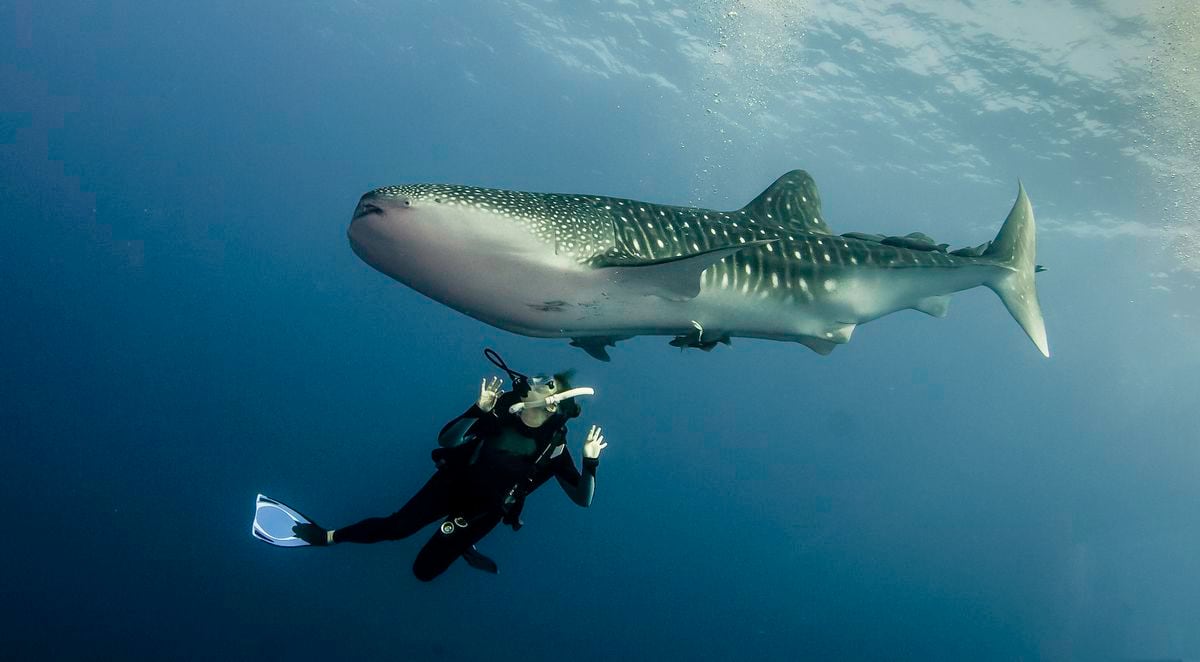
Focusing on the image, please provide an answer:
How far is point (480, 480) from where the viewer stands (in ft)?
18.1

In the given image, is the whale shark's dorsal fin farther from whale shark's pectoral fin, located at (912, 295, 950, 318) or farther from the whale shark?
whale shark's pectoral fin, located at (912, 295, 950, 318)

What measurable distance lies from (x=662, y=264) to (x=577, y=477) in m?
2.38

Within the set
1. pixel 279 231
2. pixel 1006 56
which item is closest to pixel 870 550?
pixel 1006 56

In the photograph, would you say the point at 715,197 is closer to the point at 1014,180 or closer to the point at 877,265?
the point at 1014,180

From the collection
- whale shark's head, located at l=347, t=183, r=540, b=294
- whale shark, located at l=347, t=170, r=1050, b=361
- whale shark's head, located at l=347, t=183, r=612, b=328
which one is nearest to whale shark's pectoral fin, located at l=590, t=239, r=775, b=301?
whale shark, located at l=347, t=170, r=1050, b=361

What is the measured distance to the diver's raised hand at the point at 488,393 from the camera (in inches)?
207

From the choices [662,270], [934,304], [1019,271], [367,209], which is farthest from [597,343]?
[1019,271]

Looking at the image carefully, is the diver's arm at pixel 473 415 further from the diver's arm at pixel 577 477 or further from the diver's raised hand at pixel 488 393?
the diver's arm at pixel 577 477

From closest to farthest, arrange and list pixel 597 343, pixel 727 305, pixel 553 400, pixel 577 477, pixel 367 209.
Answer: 1. pixel 367 209
2. pixel 553 400
3. pixel 727 305
4. pixel 577 477
5. pixel 597 343

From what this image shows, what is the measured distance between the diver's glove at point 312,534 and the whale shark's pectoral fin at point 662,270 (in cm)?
404

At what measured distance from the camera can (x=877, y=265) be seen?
6121 millimetres

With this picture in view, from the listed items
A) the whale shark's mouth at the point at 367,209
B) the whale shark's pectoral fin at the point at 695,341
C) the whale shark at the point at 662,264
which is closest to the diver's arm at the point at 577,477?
the whale shark at the point at 662,264

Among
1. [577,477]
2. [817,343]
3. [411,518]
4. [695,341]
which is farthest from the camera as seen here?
[817,343]

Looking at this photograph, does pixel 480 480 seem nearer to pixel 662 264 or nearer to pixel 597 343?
pixel 597 343
